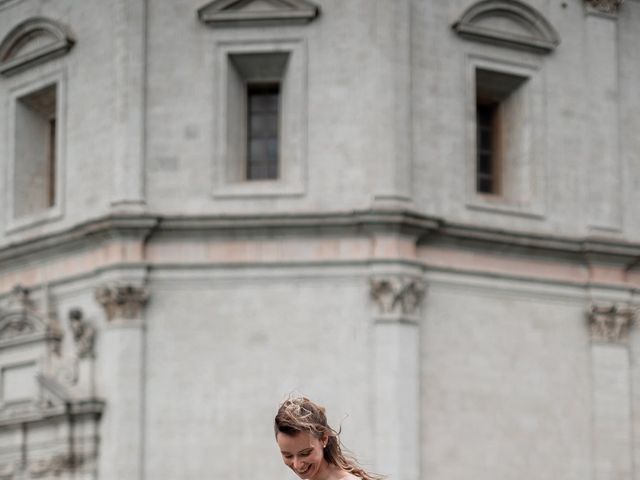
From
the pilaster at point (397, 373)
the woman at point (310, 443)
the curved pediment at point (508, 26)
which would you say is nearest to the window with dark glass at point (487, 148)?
the curved pediment at point (508, 26)

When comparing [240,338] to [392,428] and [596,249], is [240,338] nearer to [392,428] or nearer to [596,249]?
[392,428]

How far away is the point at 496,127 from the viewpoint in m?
30.3

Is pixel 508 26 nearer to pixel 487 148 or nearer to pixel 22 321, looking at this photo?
pixel 487 148

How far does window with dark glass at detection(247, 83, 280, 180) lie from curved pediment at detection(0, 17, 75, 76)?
3.49 meters

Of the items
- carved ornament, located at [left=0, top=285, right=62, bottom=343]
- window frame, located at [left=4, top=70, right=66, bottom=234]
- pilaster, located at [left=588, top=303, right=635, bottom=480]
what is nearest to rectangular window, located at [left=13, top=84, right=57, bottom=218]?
window frame, located at [left=4, top=70, right=66, bottom=234]

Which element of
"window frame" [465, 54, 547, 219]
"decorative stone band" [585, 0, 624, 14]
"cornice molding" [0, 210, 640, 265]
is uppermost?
"decorative stone band" [585, 0, 624, 14]

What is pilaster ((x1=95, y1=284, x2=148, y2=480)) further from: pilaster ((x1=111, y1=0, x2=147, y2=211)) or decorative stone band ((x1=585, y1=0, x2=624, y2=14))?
decorative stone band ((x1=585, y1=0, x2=624, y2=14))

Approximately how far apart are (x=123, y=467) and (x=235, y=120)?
6136mm

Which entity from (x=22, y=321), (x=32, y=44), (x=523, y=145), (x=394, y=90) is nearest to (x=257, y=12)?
(x=394, y=90)

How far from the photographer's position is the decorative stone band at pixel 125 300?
91.1 feet

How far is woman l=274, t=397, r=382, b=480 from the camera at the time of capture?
20.4ft

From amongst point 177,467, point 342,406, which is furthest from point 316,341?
point 177,467

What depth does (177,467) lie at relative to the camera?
27422 mm

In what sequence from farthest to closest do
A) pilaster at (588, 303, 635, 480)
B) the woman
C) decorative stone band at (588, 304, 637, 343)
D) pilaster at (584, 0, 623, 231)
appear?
pilaster at (584, 0, 623, 231) < decorative stone band at (588, 304, 637, 343) < pilaster at (588, 303, 635, 480) < the woman
